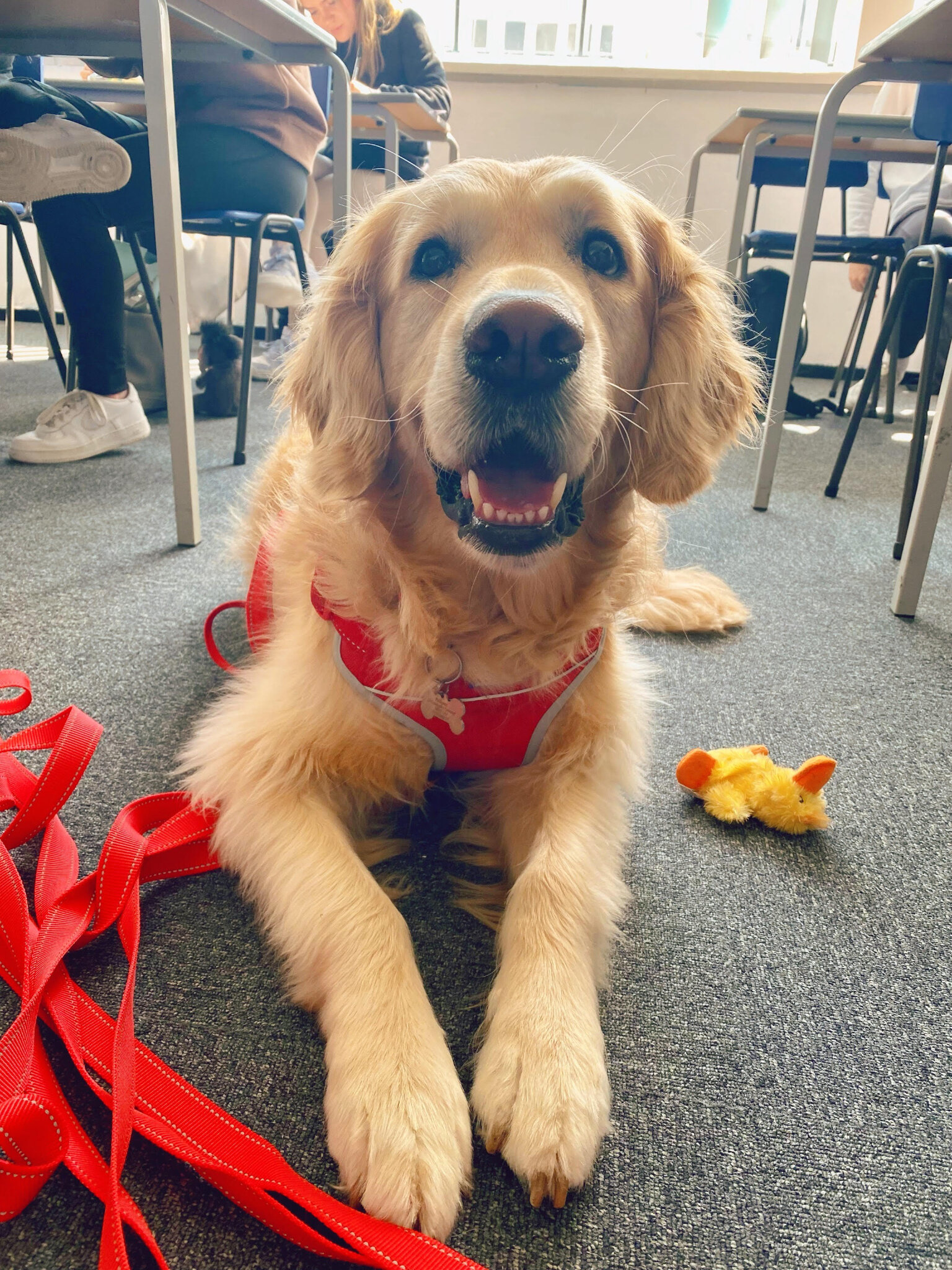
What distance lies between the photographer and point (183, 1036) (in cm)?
82

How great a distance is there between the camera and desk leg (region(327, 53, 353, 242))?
2768 millimetres

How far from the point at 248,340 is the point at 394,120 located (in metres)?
1.57

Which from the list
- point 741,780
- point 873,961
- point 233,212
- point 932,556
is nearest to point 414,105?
point 233,212

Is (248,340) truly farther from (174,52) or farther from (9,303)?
(9,303)

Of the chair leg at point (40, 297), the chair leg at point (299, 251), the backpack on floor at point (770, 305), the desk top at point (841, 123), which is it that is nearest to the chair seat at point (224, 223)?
the chair leg at point (299, 251)

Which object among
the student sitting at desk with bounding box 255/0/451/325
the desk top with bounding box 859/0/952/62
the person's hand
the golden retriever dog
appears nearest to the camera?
the golden retriever dog

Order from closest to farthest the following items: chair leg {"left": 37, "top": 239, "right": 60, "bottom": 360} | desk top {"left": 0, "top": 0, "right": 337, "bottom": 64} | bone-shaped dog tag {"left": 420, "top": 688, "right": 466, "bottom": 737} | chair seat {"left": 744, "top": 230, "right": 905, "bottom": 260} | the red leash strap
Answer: the red leash strap, bone-shaped dog tag {"left": 420, "top": 688, "right": 466, "bottom": 737}, desk top {"left": 0, "top": 0, "right": 337, "bottom": 64}, chair seat {"left": 744, "top": 230, "right": 905, "bottom": 260}, chair leg {"left": 37, "top": 239, "right": 60, "bottom": 360}

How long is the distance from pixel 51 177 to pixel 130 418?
2.68ft

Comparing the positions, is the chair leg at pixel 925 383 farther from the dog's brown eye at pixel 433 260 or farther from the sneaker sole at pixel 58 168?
the sneaker sole at pixel 58 168

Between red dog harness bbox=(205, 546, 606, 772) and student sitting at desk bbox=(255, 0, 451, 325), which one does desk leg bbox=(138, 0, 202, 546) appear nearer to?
red dog harness bbox=(205, 546, 606, 772)

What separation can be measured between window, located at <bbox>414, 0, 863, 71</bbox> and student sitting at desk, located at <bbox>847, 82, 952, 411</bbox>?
1335mm

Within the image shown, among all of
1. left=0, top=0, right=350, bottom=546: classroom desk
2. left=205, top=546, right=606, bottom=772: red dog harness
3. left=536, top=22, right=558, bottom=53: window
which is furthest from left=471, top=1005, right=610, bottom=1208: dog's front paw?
left=536, top=22, right=558, bottom=53: window

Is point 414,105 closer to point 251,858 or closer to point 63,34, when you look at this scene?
point 63,34

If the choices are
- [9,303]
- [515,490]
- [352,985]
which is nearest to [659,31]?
[9,303]
